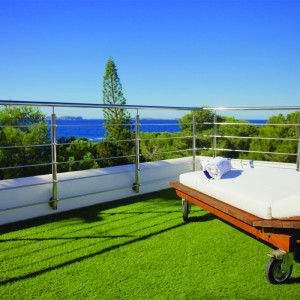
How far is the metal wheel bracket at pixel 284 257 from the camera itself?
4.85 feet

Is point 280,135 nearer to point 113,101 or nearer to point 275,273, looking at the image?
point 113,101

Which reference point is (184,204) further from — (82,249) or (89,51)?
(89,51)

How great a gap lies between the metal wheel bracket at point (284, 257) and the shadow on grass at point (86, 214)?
157cm

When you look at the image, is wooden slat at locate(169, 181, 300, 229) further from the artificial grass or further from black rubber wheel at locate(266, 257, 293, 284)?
the artificial grass

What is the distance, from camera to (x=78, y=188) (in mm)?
2850

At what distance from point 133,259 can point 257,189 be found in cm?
95

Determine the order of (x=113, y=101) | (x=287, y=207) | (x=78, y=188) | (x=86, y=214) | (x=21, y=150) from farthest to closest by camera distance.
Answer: (x=113, y=101) < (x=21, y=150) < (x=78, y=188) < (x=86, y=214) < (x=287, y=207)

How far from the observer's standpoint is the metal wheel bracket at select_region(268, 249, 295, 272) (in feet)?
4.85

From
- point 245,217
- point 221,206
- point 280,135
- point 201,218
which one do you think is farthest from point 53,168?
point 280,135

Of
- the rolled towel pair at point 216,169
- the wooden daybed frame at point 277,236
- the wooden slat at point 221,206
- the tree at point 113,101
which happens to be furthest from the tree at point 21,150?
the tree at point 113,101

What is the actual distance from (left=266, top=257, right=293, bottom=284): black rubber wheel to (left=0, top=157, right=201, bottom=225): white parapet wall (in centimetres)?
193

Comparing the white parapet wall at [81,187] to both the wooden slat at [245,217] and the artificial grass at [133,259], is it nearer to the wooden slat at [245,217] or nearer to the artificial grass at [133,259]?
the artificial grass at [133,259]

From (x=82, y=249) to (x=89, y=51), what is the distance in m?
34.9

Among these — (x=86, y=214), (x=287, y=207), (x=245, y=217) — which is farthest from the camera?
(x=86, y=214)
